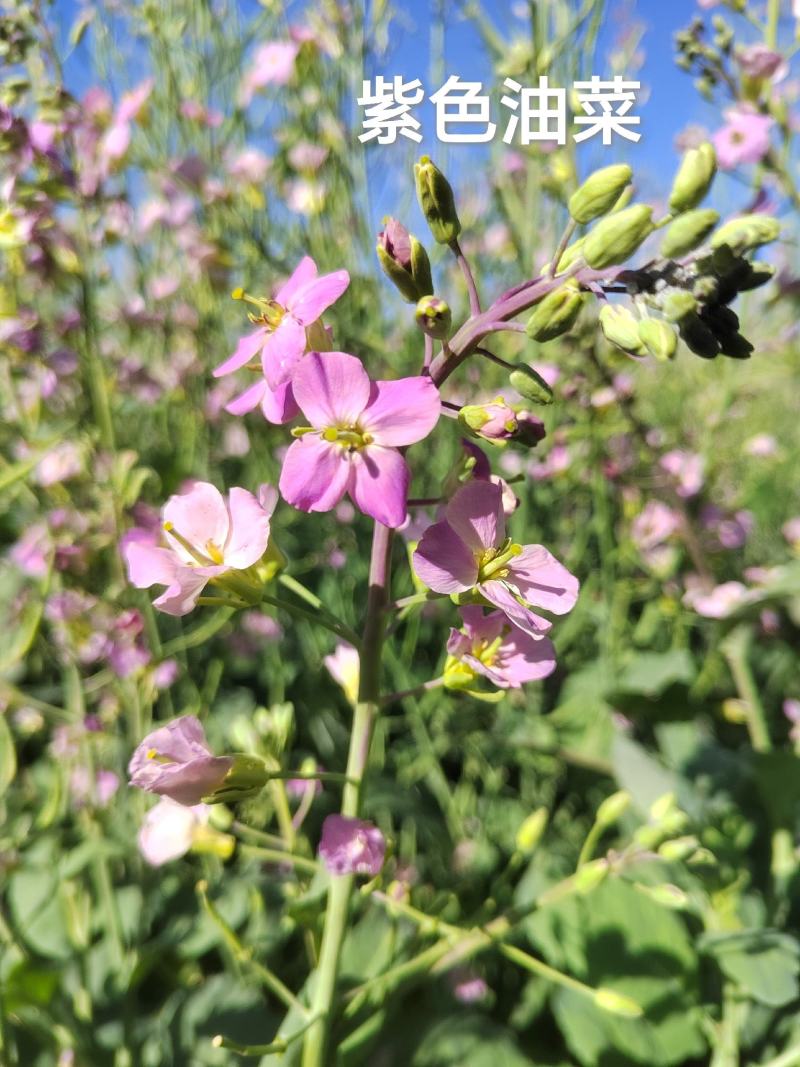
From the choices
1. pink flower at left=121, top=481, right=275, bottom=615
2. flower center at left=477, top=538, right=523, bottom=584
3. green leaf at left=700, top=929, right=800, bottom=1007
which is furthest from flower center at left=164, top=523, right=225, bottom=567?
green leaf at left=700, top=929, right=800, bottom=1007

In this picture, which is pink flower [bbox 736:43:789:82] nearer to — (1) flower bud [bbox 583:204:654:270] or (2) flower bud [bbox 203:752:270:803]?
(1) flower bud [bbox 583:204:654:270]

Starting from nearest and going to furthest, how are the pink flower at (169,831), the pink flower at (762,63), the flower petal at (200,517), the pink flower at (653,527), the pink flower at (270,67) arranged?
the flower petal at (200,517), the pink flower at (169,831), the pink flower at (762,63), the pink flower at (653,527), the pink flower at (270,67)

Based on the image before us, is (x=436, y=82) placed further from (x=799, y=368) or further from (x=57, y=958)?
(x=57, y=958)

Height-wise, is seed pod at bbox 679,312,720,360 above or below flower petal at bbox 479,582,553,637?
above

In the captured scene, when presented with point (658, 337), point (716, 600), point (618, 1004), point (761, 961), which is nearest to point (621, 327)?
point (658, 337)

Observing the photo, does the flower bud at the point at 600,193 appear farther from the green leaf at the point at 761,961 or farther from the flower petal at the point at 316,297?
the green leaf at the point at 761,961

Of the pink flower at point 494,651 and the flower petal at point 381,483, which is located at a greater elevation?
the flower petal at point 381,483

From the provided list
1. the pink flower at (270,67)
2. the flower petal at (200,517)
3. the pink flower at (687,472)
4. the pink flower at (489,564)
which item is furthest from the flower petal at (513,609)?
the pink flower at (270,67)
